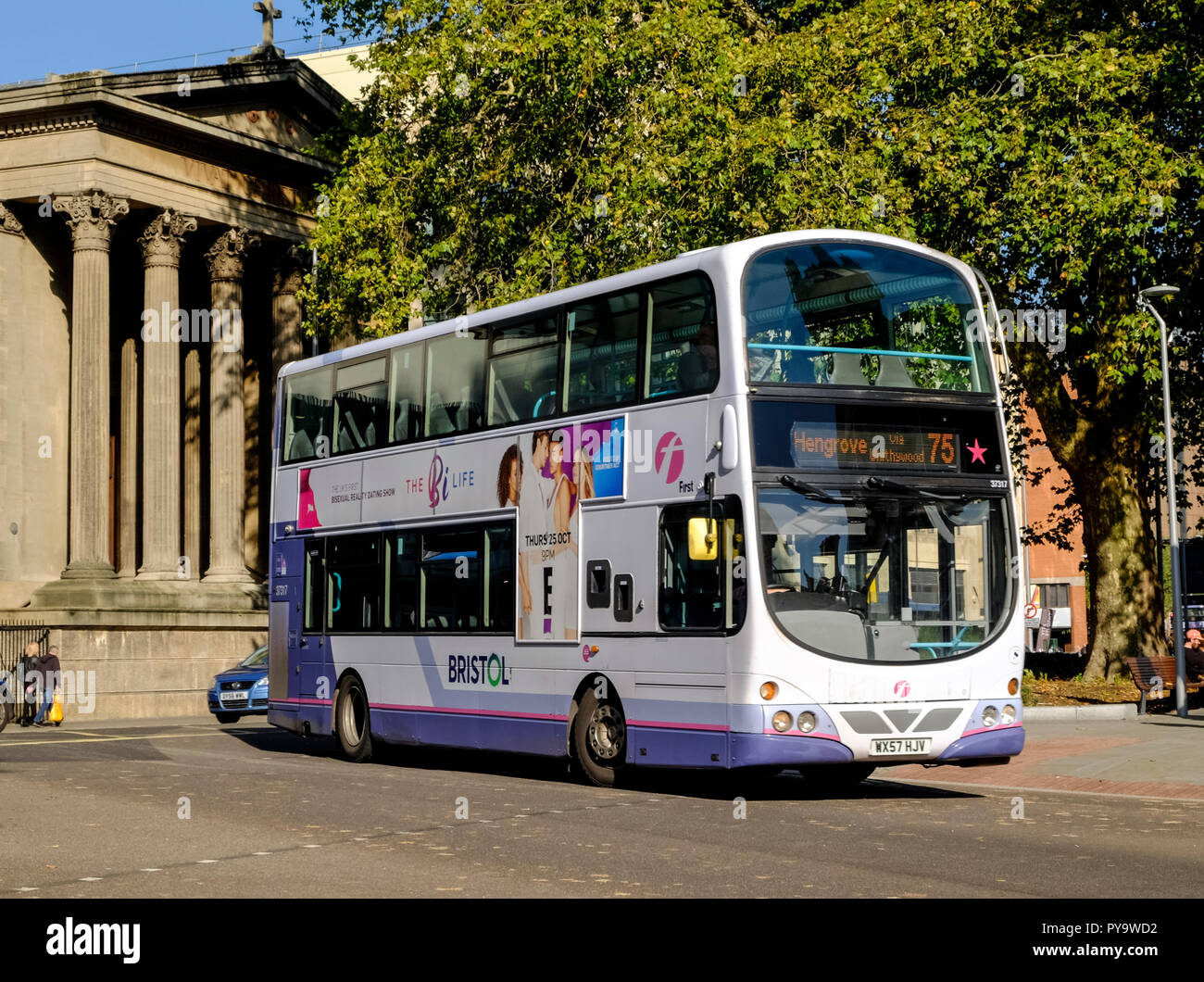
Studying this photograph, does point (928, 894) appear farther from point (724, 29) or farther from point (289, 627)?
point (724, 29)

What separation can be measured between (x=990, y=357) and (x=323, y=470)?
857 cm

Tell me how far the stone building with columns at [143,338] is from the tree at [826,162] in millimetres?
8178

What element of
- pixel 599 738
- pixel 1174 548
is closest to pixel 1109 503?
pixel 1174 548

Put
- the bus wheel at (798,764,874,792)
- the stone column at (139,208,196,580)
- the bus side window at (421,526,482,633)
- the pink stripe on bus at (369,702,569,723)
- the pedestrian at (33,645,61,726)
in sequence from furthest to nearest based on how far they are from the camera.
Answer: the stone column at (139,208,196,580) → the pedestrian at (33,645,61,726) → the bus side window at (421,526,482,633) → the pink stripe on bus at (369,702,569,723) → the bus wheel at (798,764,874,792)

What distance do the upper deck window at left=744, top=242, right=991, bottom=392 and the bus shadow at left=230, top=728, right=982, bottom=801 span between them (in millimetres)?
3753

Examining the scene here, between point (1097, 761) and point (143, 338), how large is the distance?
27.0m

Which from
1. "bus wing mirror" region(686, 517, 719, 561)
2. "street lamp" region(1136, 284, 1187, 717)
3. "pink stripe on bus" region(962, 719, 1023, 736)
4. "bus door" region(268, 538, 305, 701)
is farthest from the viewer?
"street lamp" region(1136, 284, 1187, 717)

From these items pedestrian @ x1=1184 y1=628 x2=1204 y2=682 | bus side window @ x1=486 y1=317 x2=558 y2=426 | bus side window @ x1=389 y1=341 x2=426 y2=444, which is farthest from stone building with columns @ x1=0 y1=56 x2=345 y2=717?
pedestrian @ x1=1184 y1=628 x2=1204 y2=682

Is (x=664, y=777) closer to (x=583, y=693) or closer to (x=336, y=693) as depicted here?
(x=583, y=693)

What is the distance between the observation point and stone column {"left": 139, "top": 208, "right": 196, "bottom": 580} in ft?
120

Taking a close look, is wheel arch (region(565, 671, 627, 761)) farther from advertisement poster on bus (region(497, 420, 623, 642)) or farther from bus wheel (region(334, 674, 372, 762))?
bus wheel (region(334, 674, 372, 762))

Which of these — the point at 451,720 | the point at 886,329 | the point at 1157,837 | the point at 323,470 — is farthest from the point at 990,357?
the point at 323,470
